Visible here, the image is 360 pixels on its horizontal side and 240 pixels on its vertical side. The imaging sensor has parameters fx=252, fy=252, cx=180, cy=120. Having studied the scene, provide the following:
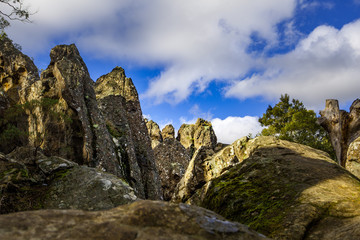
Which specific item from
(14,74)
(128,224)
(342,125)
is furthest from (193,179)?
(14,74)

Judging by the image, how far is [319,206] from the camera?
5.90m

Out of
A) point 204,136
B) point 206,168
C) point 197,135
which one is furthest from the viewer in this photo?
point 197,135

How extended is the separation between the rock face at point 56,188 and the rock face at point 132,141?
37.8 feet

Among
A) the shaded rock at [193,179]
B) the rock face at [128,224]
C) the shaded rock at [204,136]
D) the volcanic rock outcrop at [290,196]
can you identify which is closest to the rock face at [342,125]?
the shaded rock at [193,179]

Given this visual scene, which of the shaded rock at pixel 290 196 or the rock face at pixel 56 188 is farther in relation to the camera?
the rock face at pixel 56 188

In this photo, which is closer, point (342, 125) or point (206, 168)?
point (206, 168)

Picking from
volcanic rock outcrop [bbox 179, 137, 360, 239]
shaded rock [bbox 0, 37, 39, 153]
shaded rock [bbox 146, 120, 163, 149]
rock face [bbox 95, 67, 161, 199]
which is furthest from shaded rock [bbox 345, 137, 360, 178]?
shaded rock [bbox 146, 120, 163, 149]

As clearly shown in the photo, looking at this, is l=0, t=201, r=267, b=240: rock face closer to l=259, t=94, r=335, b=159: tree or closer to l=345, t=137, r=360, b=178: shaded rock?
l=345, t=137, r=360, b=178: shaded rock

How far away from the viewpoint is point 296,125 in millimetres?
42656

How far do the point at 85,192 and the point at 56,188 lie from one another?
1.14m

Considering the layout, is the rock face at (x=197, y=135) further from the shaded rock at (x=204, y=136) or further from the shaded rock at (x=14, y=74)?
the shaded rock at (x=14, y=74)

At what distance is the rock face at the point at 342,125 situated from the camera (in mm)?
21594

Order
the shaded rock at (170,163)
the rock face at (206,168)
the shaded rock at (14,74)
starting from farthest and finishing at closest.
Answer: the shaded rock at (170,163) < the shaded rock at (14,74) < the rock face at (206,168)

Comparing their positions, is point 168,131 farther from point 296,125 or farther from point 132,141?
point 132,141
